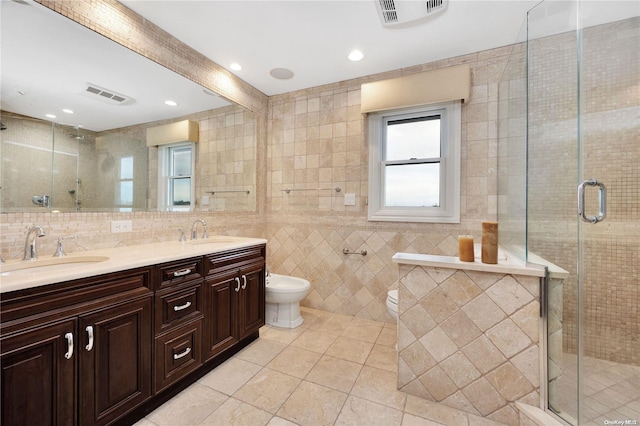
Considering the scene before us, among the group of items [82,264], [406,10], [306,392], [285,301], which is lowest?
[306,392]

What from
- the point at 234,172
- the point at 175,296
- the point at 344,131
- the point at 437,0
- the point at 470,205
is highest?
the point at 437,0

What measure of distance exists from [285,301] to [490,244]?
5.70ft

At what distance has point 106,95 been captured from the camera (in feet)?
5.83

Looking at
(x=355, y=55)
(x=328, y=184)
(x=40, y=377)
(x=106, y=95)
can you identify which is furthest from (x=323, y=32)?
(x=40, y=377)

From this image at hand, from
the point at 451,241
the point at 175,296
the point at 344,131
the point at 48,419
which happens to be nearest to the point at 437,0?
the point at 344,131

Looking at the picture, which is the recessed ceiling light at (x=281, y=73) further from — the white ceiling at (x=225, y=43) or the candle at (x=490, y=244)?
the candle at (x=490, y=244)

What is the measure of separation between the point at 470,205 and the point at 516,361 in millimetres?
1333

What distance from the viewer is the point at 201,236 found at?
239cm

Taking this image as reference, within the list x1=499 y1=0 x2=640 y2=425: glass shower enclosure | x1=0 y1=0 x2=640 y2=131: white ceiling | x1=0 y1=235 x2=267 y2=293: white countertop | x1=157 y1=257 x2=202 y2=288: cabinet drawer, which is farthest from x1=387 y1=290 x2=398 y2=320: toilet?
x1=0 y1=0 x2=640 y2=131: white ceiling

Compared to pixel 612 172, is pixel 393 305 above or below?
below

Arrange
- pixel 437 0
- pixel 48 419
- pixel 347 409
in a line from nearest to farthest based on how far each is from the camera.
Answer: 1. pixel 48 419
2. pixel 347 409
3. pixel 437 0

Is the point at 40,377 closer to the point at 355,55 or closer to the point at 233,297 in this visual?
the point at 233,297

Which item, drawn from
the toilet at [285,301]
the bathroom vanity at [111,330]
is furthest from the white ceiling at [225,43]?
the toilet at [285,301]

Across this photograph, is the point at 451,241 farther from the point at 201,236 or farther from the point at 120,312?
the point at 120,312
